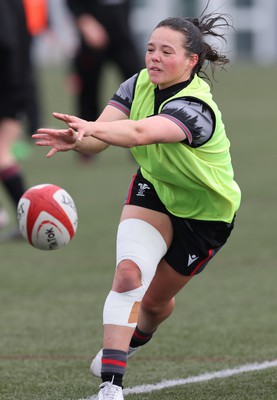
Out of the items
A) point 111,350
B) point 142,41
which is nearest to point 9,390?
point 111,350

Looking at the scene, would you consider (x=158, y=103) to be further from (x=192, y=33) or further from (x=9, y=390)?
(x=9, y=390)

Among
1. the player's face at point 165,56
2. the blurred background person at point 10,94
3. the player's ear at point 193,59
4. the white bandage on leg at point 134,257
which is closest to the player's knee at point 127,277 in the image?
the white bandage on leg at point 134,257

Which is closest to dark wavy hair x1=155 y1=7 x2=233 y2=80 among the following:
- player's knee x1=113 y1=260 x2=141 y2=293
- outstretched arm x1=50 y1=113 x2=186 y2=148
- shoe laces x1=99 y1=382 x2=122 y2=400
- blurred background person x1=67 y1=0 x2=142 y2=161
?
outstretched arm x1=50 y1=113 x2=186 y2=148

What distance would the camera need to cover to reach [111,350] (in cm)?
458

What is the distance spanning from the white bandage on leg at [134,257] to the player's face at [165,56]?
648 mm

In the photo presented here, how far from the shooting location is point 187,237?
493cm

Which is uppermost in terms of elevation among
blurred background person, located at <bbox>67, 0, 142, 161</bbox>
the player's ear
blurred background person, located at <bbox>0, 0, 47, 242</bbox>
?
the player's ear

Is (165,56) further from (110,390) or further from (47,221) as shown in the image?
(110,390)

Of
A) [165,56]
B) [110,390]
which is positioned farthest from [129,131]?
[110,390]

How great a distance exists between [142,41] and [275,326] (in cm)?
4059

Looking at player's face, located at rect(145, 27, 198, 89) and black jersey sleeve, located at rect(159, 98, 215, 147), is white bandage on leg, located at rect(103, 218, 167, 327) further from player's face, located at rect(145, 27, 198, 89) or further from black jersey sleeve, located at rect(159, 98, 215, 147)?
player's face, located at rect(145, 27, 198, 89)

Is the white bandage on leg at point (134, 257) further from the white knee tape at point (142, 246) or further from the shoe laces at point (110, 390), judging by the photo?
the shoe laces at point (110, 390)

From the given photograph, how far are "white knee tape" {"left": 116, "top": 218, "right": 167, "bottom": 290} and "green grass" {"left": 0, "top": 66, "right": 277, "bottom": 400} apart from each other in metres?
0.61

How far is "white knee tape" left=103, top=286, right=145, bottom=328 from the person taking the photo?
15.1 ft
